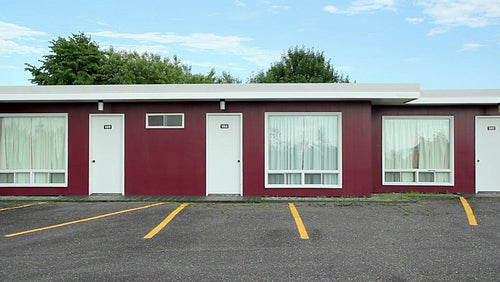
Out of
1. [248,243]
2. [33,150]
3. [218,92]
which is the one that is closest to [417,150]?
[218,92]

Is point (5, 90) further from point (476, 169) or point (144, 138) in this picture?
point (476, 169)

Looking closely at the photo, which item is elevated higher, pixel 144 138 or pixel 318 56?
pixel 318 56

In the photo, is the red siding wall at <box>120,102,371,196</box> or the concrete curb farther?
the red siding wall at <box>120,102,371,196</box>

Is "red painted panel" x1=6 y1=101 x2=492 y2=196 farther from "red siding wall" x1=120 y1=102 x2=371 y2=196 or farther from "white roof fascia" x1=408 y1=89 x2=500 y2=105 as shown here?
"white roof fascia" x1=408 y1=89 x2=500 y2=105

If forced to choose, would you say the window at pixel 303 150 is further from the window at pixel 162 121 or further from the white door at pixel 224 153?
the window at pixel 162 121

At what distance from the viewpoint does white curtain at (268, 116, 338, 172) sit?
36.3 feet

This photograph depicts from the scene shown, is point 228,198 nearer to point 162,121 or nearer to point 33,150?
point 162,121

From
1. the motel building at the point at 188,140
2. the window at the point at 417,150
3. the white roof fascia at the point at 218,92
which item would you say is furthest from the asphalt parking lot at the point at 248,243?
the white roof fascia at the point at 218,92

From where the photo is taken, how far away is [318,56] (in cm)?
3734

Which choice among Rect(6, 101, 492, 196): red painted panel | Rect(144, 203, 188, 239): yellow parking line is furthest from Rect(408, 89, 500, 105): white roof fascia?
Rect(144, 203, 188, 239): yellow parking line

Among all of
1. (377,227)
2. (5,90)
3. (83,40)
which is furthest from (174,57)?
(377,227)

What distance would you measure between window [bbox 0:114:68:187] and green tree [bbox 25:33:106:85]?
77.9 feet

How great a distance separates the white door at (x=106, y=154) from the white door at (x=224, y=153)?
2.35 m

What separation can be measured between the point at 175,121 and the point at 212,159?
139cm
